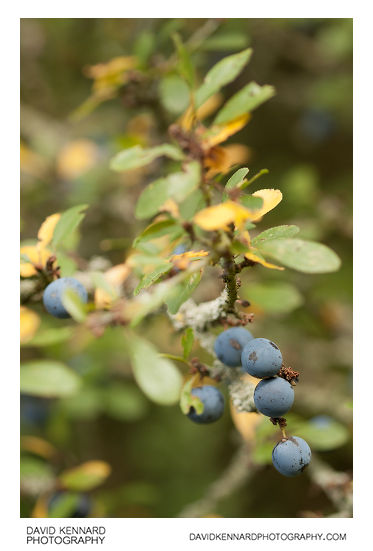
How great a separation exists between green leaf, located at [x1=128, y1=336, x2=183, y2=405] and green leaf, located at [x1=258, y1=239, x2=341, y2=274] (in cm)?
18

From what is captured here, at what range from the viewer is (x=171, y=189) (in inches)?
25.7

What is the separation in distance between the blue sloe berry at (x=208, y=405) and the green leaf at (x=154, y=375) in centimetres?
17

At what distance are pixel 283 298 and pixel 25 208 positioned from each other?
93 cm

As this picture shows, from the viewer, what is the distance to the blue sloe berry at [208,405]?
31.1 inches

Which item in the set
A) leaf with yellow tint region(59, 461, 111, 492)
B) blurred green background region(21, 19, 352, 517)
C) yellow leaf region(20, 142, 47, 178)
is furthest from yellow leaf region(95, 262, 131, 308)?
yellow leaf region(20, 142, 47, 178)

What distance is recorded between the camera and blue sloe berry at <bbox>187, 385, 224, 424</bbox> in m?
0.79

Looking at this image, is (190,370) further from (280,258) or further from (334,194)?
(334,194)

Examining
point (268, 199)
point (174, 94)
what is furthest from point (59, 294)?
point (174, 94)

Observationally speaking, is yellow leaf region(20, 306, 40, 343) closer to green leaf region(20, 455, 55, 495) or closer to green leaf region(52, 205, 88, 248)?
green leaf region(52, 205, 88, 248)

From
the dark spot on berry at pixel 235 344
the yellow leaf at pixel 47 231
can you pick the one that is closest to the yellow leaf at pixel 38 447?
the yellow leaf at pixel 47 231

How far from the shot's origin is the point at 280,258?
672 mm

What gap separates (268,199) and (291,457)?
1.07ft
